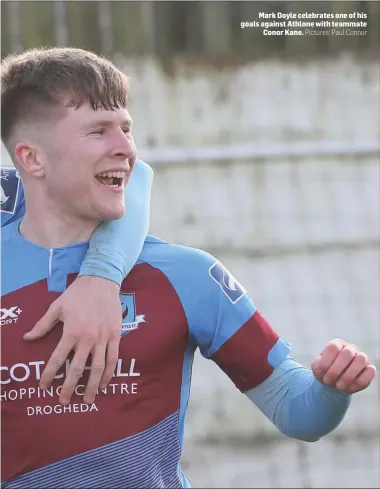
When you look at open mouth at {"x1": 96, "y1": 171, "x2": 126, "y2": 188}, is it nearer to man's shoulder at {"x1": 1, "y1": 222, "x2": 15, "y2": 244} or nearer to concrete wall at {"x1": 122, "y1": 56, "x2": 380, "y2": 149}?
man's shoulder at {"x1": 1, "y1": 222, "x2": 15, "y2": 244}

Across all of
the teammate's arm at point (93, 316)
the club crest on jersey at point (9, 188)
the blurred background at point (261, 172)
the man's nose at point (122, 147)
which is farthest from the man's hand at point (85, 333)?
the blurred background at point (261, 172)

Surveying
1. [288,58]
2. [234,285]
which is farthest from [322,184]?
[234,285]

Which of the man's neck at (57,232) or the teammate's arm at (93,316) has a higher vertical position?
the man's neck at (57,232)

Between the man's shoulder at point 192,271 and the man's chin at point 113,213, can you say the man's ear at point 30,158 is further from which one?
the man's shoulder at point 192,271

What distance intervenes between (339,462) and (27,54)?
8.80 ft

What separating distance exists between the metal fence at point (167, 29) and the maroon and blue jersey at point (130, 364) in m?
2.26

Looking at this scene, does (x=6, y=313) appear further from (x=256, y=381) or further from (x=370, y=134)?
(x=370, y=134)

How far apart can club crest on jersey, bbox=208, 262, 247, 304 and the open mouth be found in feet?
0.88

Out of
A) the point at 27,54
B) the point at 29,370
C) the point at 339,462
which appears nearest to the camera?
the point at 29,370

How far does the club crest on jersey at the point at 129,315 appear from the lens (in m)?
1.74

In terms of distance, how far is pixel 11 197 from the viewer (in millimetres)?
2025

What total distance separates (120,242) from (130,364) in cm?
26

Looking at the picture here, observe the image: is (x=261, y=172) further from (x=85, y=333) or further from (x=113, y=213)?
(x=85, y=333)

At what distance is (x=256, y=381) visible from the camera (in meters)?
1.78
